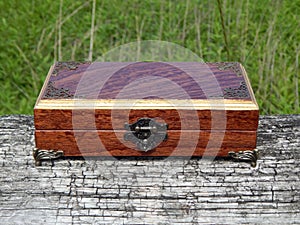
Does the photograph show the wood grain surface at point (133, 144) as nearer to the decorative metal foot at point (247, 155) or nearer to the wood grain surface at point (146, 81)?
the decorative metal foot at point (247, 155)

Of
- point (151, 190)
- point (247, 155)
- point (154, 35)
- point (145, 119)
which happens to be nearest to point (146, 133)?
point (145, 119)

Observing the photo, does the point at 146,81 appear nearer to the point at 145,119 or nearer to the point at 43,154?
the point at 145,119

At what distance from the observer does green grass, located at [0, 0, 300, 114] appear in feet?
10.8

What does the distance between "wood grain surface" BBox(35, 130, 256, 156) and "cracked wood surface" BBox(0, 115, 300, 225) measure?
4cm

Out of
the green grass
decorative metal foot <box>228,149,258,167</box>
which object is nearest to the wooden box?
decorative metal foot <box>228,149,258,167</box>

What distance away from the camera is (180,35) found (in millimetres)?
3619

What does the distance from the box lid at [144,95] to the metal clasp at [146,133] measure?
3 cm

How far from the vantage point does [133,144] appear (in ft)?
6.90

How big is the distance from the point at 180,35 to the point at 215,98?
1598mm

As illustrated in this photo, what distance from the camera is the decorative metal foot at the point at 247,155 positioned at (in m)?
2.09

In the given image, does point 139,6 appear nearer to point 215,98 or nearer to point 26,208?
point 215,98

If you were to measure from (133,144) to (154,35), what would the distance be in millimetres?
1667

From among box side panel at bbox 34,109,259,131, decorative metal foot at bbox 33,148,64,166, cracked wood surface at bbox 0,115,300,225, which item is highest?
box side panel at bbox 34,109,259,131

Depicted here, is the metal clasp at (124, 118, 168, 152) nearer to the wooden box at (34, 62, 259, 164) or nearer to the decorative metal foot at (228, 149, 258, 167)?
the wooden box at (34, 62, 259, 164)
